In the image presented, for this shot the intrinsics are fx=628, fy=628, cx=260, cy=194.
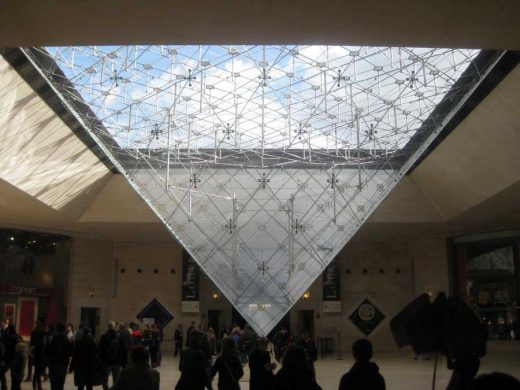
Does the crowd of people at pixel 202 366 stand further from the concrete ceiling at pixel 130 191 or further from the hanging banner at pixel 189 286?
the hanging banner at pixel 189 286

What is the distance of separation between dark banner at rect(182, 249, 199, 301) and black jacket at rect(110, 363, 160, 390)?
2170 centimetres

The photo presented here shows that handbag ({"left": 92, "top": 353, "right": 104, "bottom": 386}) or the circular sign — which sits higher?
the circular sign

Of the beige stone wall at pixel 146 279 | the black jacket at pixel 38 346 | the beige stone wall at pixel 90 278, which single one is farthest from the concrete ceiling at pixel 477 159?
the beige stone wall at pixel 90 278

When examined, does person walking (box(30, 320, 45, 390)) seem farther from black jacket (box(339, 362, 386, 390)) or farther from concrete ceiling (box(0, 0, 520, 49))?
black jacket (box(339, 362, 386, 390))

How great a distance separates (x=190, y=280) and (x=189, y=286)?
0.25 m

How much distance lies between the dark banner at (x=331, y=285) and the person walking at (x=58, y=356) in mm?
17379

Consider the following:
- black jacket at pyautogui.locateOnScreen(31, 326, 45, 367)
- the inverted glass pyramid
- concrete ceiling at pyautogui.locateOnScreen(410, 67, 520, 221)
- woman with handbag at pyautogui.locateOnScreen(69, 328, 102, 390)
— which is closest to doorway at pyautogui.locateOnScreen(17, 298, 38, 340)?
the inverted glass pyramid

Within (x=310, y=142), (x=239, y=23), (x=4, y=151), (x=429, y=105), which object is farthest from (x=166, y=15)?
(x=310, y=142)

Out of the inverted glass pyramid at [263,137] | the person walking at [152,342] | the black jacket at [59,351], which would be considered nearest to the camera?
the black jacket at [59,351]

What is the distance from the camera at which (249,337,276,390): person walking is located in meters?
5.45

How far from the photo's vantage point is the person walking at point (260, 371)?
215 inches

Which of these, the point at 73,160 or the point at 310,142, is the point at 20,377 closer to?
the point at 73,160

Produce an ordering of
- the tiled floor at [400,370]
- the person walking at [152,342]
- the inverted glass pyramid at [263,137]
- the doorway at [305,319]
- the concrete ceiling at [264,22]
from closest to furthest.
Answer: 1. the concrete ceiling at [264,22]
2. the tiled floor at [400,370]
3. the inverted glass pyramid at [263,137]
4. the person walking at [152,342]
5. the doorway at [305,319]

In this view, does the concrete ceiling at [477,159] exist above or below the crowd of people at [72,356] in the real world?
above
